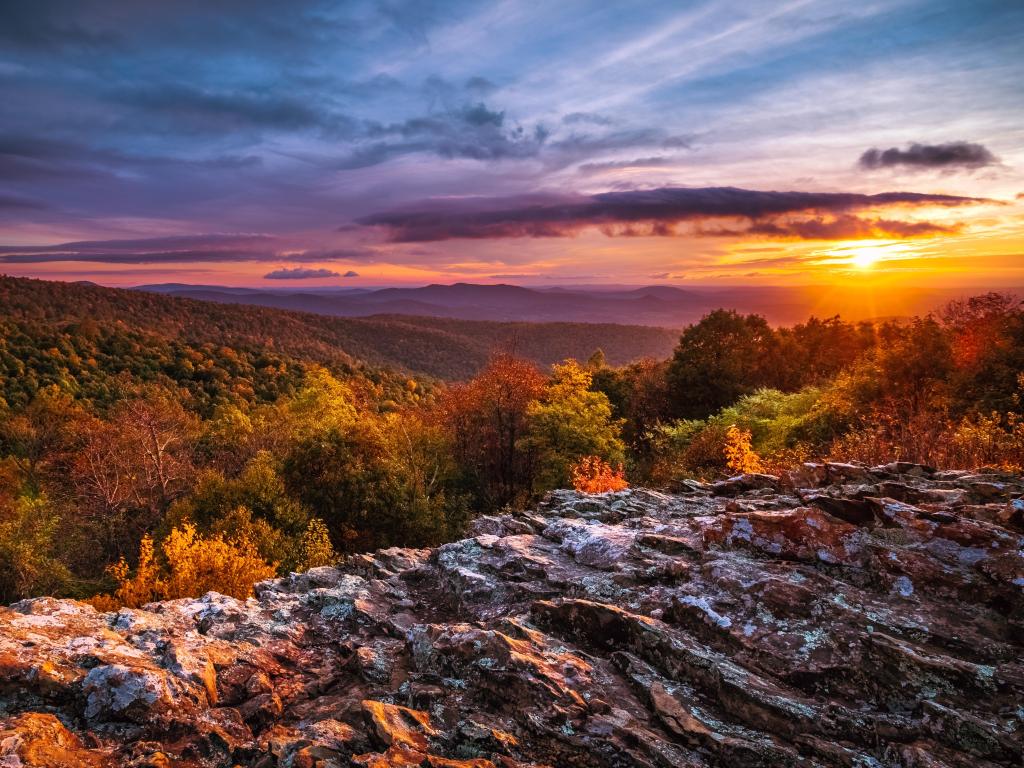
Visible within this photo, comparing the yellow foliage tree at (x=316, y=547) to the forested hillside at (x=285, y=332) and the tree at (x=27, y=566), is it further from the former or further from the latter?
the forested hillside at (x=285, y=332)

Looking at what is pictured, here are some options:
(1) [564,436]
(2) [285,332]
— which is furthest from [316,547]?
(2) [285,332]

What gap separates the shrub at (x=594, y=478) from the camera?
977 inches

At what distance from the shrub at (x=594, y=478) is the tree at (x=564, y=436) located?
925 mm

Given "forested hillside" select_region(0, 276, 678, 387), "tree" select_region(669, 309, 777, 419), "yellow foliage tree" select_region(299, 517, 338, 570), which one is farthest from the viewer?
"forested hillside" select_region(0, 276, 678, 387)

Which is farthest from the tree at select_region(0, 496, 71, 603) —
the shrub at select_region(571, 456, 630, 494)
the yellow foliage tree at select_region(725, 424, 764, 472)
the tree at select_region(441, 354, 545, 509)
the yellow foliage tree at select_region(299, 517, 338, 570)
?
Result: the yellow foliage tree at select_region(725, 424, 764, 472)

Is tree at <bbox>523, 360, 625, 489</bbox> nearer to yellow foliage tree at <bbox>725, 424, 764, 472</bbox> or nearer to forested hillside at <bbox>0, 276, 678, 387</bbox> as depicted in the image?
yellow foliage tree at <bbox>725, 424, 764, 472</bbox>

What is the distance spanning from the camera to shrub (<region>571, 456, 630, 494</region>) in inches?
977

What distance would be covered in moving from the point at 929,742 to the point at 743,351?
46235 mm

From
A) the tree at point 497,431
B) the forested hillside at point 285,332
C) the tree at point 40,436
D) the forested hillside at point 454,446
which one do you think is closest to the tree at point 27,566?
the forested hillside at point 454,446

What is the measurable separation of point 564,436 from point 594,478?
4.46 metres

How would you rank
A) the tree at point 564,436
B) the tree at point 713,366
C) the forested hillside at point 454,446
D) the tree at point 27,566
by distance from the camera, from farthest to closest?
the tree at point 713,366, the tree at point 564,436, the tree at point 27,566, the forested hillside at point 454,446

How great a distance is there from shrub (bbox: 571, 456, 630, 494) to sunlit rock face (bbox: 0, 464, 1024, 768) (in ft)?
44.4

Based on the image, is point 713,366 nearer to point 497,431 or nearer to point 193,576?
point 497,431

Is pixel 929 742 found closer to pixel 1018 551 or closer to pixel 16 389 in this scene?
pixel 1018 551
